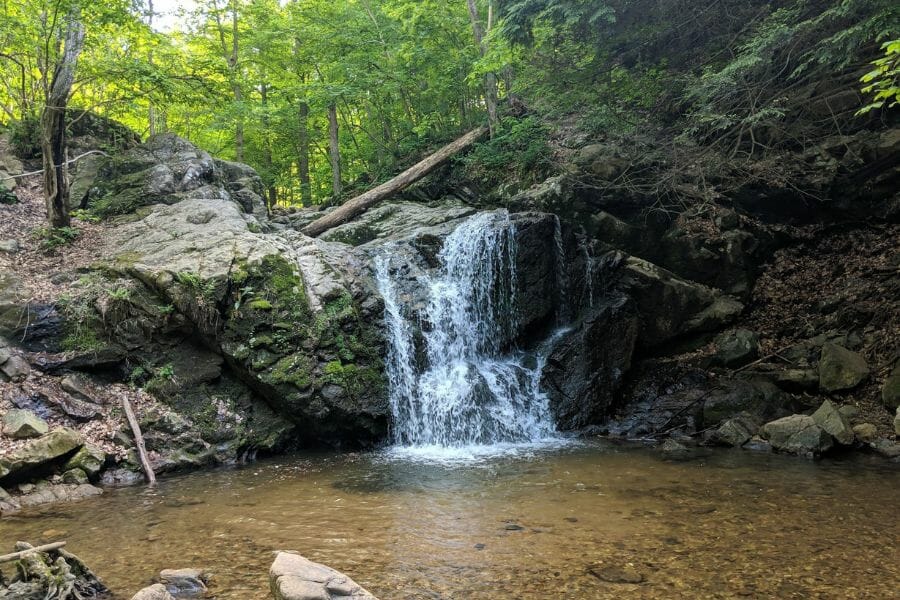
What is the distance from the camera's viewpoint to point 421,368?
34.1 ft

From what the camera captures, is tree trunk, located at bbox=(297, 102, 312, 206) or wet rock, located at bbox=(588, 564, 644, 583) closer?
wet rock, located at bbox=(588, 564, 644, 583)

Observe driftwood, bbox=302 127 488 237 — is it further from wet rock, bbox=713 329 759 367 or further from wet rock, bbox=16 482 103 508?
wet rock, bbox=713 329 759 367

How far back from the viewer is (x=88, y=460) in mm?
7277

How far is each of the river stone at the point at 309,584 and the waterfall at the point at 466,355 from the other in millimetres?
5912

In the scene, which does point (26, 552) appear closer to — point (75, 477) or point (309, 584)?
point (309, 584)

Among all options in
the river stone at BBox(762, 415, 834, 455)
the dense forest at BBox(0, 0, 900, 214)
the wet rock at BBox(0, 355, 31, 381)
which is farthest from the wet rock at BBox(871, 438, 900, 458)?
the wet rock at BBox(0, 355, 31, 381)

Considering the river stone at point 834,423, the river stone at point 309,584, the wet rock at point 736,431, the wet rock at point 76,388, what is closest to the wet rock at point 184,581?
the river stone at point 309,584

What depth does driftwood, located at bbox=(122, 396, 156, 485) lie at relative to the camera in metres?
7.60

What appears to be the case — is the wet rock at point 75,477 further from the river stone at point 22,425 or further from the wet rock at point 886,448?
the wet rock at point 886,448

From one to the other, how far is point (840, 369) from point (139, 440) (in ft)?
37.8

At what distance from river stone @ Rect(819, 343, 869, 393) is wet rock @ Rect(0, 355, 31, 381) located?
13.1 metres

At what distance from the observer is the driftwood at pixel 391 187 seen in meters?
14.6

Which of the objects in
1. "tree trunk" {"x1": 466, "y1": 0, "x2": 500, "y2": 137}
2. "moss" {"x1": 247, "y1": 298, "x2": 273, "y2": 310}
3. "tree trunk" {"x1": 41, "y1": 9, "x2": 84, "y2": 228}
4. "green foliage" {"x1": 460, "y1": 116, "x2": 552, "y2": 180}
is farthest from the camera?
"tree trunk" {"x1": 466, "y1": 0, "x2": 500, "y2": 137}

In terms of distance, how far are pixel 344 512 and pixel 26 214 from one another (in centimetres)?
1091
